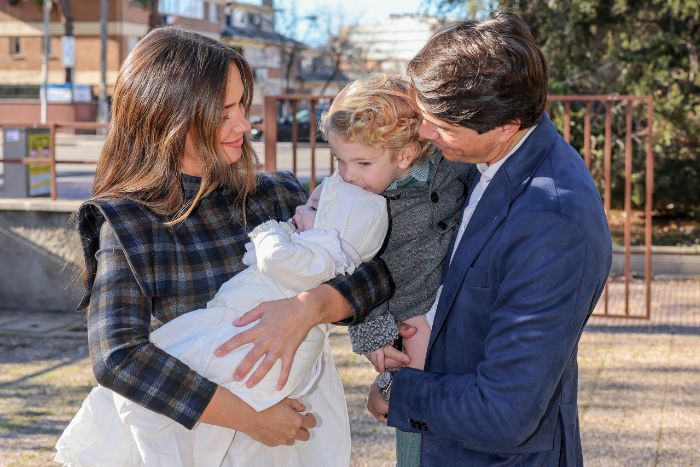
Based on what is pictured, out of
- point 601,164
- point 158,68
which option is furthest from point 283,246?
point 601,164

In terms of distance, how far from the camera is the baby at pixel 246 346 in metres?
2.18

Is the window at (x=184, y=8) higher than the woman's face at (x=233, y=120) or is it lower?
higher

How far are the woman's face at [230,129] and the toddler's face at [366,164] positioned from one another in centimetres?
24

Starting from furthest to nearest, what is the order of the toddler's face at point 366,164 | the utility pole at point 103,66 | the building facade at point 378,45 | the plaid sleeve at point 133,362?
1. the building facade at point 378,45
2. the utility pole at point 103,66
3. the toddler's face at point 366,164
4. the plaid sleeve at point 133,362

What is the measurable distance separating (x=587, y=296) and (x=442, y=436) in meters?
0.45

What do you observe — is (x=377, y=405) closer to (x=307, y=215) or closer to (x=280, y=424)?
(x=280, y=424)

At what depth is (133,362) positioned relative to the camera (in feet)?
6.86

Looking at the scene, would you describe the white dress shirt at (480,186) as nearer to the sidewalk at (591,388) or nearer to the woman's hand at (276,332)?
the woman's hand at (276,332)

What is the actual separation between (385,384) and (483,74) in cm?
80

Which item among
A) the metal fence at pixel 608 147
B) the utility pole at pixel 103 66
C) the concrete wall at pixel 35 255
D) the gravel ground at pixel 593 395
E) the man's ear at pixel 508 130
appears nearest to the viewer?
the man's ear at pixel 508 130

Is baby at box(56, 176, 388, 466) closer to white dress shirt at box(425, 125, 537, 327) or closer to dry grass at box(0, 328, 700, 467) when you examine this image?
white dress shirt at box(425, 125, 537, 327)

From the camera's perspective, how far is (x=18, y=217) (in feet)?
29.6

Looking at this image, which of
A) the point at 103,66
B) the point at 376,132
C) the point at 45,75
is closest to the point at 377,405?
the point at 376,132

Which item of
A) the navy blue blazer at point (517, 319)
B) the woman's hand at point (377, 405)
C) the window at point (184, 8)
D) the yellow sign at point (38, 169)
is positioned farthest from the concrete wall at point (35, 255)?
the window at point (184, 8)
